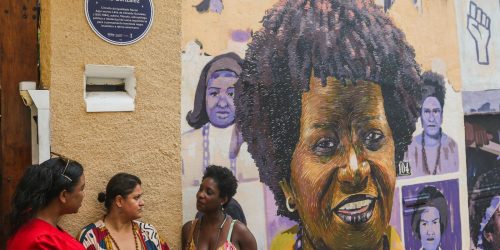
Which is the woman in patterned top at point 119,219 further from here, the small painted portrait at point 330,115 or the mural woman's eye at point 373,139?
the mural woman's eye at point 373,139

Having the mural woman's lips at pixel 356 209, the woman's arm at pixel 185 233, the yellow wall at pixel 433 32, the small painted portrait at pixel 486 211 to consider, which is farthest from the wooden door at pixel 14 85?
the small painted portrait at pixel 486 211

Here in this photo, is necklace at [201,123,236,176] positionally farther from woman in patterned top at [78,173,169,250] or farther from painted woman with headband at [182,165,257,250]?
woman in patterned top at [78,173,169,250]

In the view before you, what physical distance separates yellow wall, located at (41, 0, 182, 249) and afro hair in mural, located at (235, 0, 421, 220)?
0.87 m

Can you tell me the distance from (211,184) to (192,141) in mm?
550

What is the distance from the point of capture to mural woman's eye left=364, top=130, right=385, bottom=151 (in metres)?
5.01

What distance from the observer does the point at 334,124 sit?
4.80m

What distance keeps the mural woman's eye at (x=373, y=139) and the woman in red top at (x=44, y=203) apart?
9.69ft

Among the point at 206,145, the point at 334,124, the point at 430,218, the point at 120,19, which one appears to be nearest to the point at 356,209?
the point at 334,124

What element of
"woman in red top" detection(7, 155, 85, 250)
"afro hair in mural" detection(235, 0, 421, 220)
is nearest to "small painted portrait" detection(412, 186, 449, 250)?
"afro hair in mural" detection(235, 0, 421, 220)

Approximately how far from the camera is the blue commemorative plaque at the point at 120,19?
133 inches

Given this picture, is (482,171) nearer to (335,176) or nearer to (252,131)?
(335,176)

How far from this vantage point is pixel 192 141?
4113 mm

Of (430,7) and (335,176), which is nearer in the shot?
(335,176)

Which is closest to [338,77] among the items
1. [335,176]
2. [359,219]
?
[335,176]
